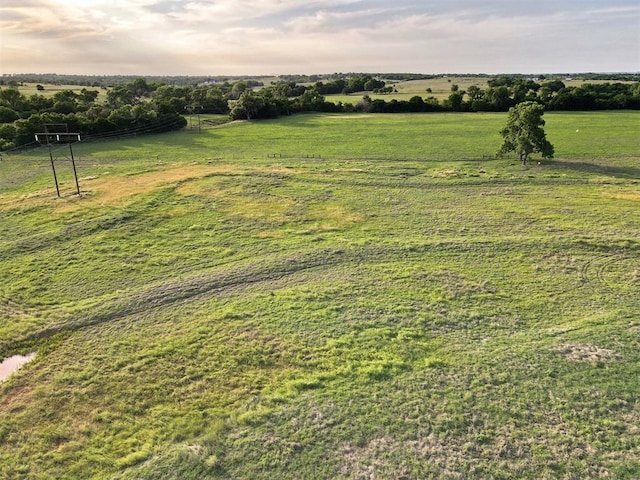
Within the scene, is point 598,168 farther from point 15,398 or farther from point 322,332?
point 15,398

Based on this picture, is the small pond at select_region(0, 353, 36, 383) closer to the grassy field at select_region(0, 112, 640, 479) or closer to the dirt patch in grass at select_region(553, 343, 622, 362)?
the grassy field at select_region(0, 112, 640, 479)

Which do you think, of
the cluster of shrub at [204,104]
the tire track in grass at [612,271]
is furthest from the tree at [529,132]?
the cluster of shrub at [204,104]

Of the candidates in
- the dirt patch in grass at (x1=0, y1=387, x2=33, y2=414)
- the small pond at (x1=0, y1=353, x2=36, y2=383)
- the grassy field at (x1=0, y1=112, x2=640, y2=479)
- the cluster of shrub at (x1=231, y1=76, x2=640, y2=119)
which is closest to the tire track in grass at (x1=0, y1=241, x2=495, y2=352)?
the grassy field at (x1=0, y1=112, x2=640, y2=479)

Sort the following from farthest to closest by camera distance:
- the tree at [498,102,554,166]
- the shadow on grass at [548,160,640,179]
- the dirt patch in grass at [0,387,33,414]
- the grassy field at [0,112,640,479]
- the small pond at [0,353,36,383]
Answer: the tree at [498,102,554,166] → the shadow on grass at [548,160,640,179] → the small pond at [0,353,36,383] → the dirt patch in grass at [0,387,33,414] → the grassy field at [0,112,640,479]

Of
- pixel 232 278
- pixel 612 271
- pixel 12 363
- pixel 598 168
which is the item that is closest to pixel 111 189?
pixel 232 278

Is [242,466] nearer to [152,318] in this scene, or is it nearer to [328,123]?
[152,318]

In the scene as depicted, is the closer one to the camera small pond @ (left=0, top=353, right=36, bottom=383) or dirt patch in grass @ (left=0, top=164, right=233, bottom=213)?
small pond @ (left=0, top=353, right=36, bottom=383)

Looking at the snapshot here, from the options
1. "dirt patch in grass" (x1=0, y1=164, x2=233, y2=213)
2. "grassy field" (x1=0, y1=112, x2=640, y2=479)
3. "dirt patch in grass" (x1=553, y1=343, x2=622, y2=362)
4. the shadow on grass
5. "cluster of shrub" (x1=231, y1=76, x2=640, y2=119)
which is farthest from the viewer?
"cluster of shrub" (x1=231, y1=76, x2=640, y2=119)
